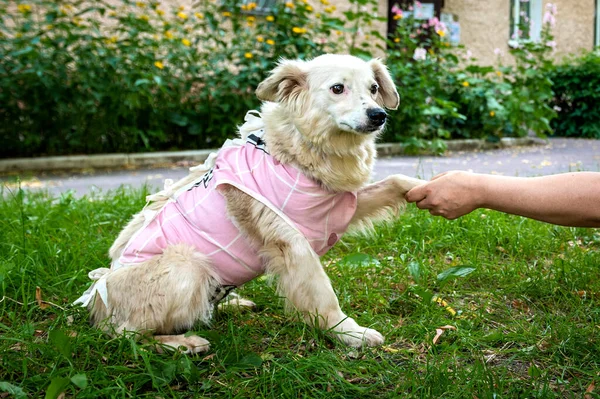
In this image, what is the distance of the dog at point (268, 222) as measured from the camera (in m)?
2.33

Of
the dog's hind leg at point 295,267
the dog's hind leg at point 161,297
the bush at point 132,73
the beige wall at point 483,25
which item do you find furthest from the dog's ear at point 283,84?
the beige wall at point 483,25

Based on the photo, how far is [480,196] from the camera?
242 centimetres

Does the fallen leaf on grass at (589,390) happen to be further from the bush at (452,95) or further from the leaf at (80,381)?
the bush at (452,95)

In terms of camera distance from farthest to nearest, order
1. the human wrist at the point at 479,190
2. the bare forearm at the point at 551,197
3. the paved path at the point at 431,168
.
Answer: the paved path at the point at 431,168, the human wrist at the point at 479,190, the bare forearm at the point at 551,197

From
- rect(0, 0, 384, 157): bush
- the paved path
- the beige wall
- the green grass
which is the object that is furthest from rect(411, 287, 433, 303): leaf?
the beige wall

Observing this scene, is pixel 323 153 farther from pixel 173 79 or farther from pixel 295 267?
pixel 173 79

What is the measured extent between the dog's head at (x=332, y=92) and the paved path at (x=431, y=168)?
336 cm

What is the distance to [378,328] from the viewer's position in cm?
250

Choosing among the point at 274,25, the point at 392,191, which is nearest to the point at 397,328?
the point at 392,191

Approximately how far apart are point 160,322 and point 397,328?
3.09 ft

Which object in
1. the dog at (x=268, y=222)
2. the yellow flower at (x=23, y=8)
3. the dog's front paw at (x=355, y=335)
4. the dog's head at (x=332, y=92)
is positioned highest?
the yellow flower at (x=23, y=8)

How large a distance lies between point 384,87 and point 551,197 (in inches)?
36.2

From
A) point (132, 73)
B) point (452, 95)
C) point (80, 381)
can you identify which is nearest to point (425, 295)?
point (80, 381)

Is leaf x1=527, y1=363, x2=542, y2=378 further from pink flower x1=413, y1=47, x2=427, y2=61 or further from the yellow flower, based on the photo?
the yellow flower
